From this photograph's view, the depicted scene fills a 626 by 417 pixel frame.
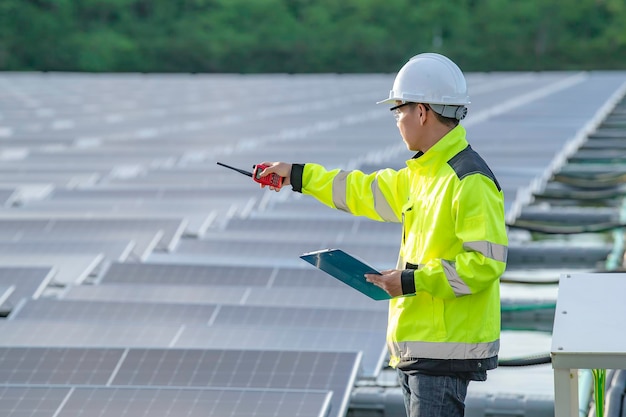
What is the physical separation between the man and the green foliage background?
263ft

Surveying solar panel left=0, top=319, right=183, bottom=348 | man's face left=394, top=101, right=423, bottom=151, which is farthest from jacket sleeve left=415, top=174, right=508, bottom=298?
solar panel left=0, top=319, right=183, bottom=348

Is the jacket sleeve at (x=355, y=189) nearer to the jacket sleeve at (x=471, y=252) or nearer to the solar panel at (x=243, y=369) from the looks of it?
the jacket sleeve at (x=471, y=252)

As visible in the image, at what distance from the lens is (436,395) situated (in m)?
4.57

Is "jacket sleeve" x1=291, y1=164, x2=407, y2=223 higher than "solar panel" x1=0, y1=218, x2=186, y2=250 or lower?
lower

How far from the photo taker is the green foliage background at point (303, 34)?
84.6m

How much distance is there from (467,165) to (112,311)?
5.22 metres

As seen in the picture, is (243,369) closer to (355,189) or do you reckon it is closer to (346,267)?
(355,189)

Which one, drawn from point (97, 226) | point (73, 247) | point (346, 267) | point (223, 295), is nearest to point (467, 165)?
point (346, 267)

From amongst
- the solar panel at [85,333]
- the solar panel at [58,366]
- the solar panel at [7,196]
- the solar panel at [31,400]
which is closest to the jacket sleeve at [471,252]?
the solar panel at [31,400]

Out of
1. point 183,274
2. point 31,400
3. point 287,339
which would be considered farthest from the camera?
point 183,274

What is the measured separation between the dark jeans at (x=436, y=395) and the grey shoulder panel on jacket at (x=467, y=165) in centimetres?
74

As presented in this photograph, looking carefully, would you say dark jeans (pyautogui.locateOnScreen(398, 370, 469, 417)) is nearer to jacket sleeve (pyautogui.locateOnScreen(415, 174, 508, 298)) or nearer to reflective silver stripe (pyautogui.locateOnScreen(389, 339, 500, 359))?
reflective silver stripe (pyautogui.locateOnScreen(389, 339, 500, 359))

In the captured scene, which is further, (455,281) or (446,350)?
(446,350)

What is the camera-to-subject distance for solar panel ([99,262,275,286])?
1027 cm
